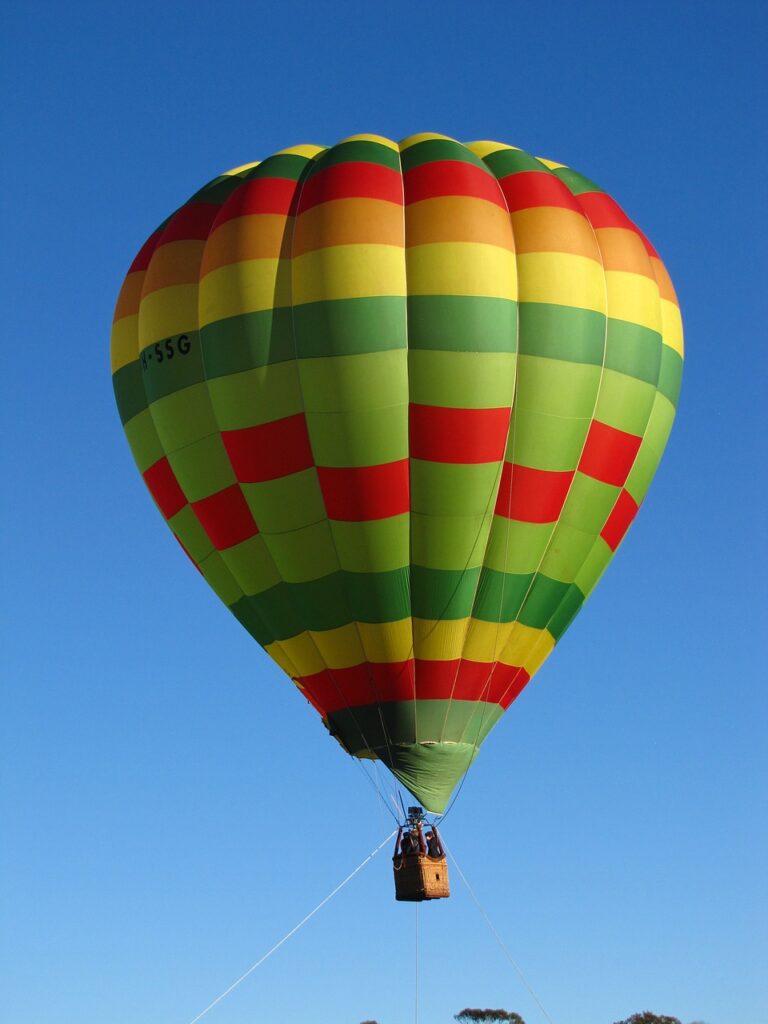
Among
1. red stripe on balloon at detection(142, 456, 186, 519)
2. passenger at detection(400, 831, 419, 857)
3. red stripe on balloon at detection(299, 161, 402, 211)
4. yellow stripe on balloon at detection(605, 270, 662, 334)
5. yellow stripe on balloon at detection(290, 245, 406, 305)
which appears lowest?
passenger at detection(400, 831, 419, 857)

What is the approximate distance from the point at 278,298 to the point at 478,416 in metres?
2.55

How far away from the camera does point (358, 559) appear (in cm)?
1994

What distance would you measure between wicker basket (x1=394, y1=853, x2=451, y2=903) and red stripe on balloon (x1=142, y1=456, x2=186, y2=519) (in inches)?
191

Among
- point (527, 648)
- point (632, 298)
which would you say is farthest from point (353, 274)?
point (527, 648)

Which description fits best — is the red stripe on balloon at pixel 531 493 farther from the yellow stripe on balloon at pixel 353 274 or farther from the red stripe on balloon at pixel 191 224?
the red stripe on balloon at pixel 191 224

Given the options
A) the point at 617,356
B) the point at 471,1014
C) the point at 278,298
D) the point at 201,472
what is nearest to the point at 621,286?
the point at 617,356

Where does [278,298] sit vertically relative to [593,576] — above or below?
above

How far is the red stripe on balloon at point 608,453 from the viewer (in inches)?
805

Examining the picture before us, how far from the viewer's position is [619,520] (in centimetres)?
2144

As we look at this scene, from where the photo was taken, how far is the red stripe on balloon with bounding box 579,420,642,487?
20453 mm

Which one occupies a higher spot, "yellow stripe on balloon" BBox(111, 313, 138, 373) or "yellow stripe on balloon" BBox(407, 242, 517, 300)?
"yellow stripe on balloon" BBox(111, 313, 138, 373)

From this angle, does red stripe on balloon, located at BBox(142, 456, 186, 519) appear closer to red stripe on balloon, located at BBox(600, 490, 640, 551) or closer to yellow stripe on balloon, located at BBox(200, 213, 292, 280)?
yellow stripe on balloon, located at BBox(200, 213, 292, 280)

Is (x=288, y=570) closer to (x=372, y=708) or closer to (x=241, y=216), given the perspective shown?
(x=372, y=708)

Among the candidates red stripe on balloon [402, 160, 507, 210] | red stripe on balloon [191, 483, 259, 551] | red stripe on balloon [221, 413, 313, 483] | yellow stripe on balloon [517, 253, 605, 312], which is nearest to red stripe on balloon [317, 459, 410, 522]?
red stripe on balloon [221, 413, 313, 483]
